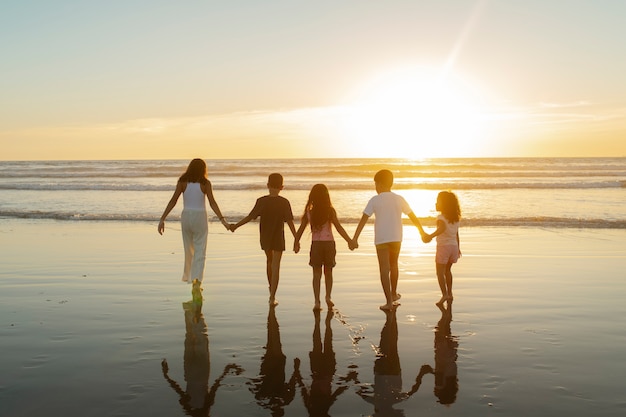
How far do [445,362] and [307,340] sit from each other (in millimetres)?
1574

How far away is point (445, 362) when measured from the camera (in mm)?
5730

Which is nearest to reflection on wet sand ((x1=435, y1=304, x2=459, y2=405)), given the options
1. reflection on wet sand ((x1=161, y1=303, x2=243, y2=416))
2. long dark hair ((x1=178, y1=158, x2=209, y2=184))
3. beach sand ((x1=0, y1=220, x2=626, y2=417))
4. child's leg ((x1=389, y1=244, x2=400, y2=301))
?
beach sand ((x1=0, y1=220, x2=626, y2=417))

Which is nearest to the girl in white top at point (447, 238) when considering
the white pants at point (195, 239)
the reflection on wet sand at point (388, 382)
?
the reflection on wet sand at point (388, 382)

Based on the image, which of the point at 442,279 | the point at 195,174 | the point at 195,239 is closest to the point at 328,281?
the point at 442,279

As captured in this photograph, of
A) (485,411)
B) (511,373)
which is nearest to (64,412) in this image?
(485,411)

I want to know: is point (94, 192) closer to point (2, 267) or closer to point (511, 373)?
point (2, 267)

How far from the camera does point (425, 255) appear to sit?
40.9 feet

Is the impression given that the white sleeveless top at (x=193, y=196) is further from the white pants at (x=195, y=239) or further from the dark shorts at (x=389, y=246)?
the dark shorts at (x=389, y=246)

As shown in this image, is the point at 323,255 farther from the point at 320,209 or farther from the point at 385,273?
the point at 385,273

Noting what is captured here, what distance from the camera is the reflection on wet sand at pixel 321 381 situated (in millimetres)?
4660

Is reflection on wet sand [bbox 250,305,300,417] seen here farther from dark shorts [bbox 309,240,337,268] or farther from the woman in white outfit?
the woman in white outfit

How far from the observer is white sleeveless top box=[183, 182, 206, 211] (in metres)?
8.73

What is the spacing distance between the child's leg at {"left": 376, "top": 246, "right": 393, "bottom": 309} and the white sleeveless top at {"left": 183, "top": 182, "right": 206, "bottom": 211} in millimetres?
2764

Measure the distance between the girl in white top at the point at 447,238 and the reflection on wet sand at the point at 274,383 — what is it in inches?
126
